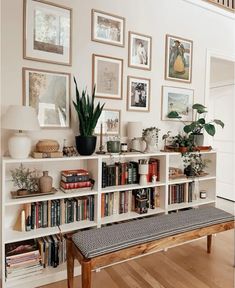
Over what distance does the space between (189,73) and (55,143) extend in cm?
189

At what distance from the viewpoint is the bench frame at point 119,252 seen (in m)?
1.57

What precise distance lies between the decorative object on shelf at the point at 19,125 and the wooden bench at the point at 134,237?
2.50 ft

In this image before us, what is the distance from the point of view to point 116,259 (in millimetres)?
1668

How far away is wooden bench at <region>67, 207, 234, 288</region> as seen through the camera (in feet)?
5.30

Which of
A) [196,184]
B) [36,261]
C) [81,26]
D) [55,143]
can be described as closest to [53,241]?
[36,261]

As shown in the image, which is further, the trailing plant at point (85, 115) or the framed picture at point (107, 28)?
the framed picture at point (107, 28)

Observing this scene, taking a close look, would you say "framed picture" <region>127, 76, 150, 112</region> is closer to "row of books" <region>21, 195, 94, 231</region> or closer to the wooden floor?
"row of books" <region>21, 195, 94, 231</region>

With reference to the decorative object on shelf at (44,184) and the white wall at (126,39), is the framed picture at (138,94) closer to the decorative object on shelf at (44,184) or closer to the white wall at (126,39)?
the white wall at (126,39)

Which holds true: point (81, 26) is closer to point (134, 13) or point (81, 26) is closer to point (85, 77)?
point (85, 77)

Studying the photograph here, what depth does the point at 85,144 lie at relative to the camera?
2.08 m

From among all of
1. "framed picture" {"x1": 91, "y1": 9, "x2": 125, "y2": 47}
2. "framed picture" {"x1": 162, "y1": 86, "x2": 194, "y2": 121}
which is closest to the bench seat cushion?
"framed picture" {"x1": 162, "y1": 86, "x2": 194, "y2": 121}

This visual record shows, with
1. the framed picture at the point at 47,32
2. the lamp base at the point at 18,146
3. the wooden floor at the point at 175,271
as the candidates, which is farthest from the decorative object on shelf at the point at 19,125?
the wooden floor at the point at 175,271

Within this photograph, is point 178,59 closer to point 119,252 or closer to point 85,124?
point 85,124

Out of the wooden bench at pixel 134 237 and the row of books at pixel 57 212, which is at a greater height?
the row of books at pixel 57 212
